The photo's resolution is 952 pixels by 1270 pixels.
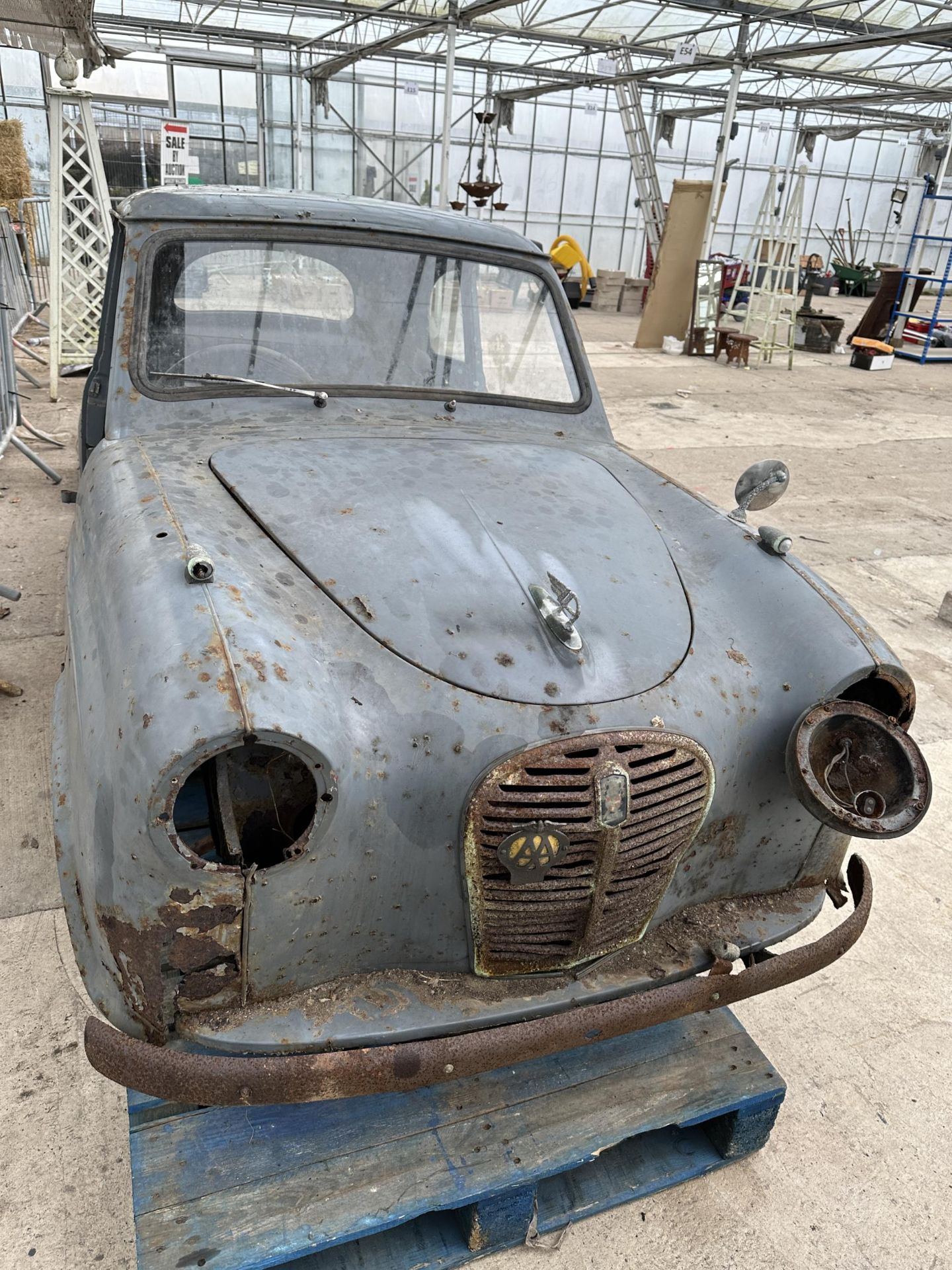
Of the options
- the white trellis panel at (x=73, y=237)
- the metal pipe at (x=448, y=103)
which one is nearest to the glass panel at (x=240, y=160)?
the metal pipe at (x=448, y=103)

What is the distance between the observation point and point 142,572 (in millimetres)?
1941

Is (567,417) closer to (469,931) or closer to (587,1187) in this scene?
(469,931)

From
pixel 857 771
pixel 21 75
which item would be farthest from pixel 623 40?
pixel 857 771

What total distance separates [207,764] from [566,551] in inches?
43.4

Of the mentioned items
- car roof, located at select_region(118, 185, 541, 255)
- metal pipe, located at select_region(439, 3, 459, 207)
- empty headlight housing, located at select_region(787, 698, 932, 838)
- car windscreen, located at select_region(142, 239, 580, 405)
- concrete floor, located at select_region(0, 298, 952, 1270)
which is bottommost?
concrete floor, located at select_region(0, 298, 952, 1270)

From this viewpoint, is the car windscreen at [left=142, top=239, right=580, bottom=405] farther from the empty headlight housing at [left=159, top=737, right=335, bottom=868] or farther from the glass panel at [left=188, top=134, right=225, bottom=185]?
the glass panel at [left=188, top=134, right=225, bottom=185]

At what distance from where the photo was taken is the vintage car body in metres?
1.71

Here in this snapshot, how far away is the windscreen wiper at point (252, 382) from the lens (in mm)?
2930

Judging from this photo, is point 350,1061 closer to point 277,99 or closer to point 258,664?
point 258,664

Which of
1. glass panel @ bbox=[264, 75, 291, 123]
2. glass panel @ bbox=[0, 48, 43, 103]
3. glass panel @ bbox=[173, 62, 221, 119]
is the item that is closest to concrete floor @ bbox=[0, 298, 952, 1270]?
glass panel @ bbox=[0, 48, 43, 103]

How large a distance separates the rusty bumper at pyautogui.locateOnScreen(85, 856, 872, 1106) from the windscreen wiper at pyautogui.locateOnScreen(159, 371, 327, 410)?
1.95 meters

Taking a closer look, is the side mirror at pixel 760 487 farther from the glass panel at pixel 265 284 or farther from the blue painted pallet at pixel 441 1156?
the blue painted pallet at pixel 441 1156

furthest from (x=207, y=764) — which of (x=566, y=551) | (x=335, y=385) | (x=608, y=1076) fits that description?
(x=335, y=385)

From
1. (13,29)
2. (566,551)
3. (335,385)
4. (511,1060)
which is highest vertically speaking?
(13,29)
